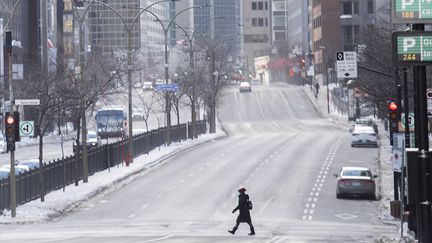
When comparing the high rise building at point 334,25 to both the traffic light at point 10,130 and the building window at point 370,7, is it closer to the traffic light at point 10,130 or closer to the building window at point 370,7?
the building window at point 370,7

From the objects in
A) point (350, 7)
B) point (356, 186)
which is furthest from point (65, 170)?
point (350, 7)

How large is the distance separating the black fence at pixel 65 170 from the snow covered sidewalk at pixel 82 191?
0.34 m

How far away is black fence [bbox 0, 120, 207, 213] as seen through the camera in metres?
37.3

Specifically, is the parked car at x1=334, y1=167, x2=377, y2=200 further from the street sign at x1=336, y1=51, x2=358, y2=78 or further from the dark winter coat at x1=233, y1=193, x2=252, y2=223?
the dark winter coat at x1=233, y1=193, x2=252, y2=223

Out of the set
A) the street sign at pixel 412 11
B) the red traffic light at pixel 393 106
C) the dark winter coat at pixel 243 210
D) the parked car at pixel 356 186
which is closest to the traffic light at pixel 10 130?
the dark winter coat at pixel 243 210

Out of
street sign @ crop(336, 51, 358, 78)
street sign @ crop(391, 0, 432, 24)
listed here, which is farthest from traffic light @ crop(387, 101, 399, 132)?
street sign @ crop(391, 0, 432, 24)

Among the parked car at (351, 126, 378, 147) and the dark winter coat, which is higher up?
the parked car at (351, 126, 378, 147)

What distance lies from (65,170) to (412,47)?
90.3 ft

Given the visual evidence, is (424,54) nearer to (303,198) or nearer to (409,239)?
(409,239)

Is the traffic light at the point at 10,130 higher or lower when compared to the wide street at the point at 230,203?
higher

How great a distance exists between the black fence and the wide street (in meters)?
2.11

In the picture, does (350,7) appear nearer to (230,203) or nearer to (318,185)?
(318,185)

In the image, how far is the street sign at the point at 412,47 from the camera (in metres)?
18.3

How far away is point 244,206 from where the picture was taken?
29.5 metres
